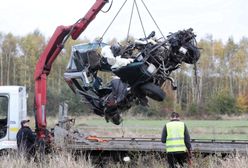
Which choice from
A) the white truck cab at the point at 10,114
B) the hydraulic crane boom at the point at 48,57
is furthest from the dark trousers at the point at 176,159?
the white truck cab at the point at 10,114

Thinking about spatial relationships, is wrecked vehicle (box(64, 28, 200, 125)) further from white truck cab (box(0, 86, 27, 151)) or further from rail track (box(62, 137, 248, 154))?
white truck cab (box(0, 86, 27, 151))

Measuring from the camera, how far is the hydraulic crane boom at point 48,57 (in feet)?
41.6

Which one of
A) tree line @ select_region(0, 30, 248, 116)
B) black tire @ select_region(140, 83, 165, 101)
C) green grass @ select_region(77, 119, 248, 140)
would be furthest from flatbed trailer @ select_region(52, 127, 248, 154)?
tree line @ select_region(0, 30, 248, 116)

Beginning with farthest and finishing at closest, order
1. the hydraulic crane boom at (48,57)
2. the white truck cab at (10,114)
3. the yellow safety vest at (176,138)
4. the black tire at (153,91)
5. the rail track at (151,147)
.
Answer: the white truck cab at (10,114), the hydraulic crane boom at (48,57), the rail track at (151,147), the yellow safety vest at (176,138), the black tire at (153,91)

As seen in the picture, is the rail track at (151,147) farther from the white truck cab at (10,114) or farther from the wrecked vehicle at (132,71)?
the white truck cab at (10,114)

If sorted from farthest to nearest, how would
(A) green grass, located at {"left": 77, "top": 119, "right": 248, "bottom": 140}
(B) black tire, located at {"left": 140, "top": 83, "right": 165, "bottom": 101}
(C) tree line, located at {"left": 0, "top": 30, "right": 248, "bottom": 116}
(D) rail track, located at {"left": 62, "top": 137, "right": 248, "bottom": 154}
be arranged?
(C) tree line, located at {"left": 0, "top": 30, "right": 248, "bottom": 116}
(A) green grass, located at {"left": 77, "top": 119, "right": 248, "bottom": 140}
(D) rail track, located at {"left": 62, "top": 137, "right": 248, "bottom": 154}
(B) black tire, located at {"left": 140, "top": 83, "right": 165, "bottom": 101}

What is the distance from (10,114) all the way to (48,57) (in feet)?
5.95

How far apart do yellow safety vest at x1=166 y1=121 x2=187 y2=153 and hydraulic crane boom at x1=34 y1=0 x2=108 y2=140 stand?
12.1 feet

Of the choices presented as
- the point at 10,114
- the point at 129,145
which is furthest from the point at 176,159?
the point at 10,114

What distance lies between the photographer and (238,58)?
72750 mm

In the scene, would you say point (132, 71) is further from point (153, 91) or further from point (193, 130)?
point (193, 130)

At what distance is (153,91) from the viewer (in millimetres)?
10211

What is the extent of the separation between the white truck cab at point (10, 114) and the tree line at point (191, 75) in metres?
37.9

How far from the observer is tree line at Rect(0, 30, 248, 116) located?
58906 millimetres
